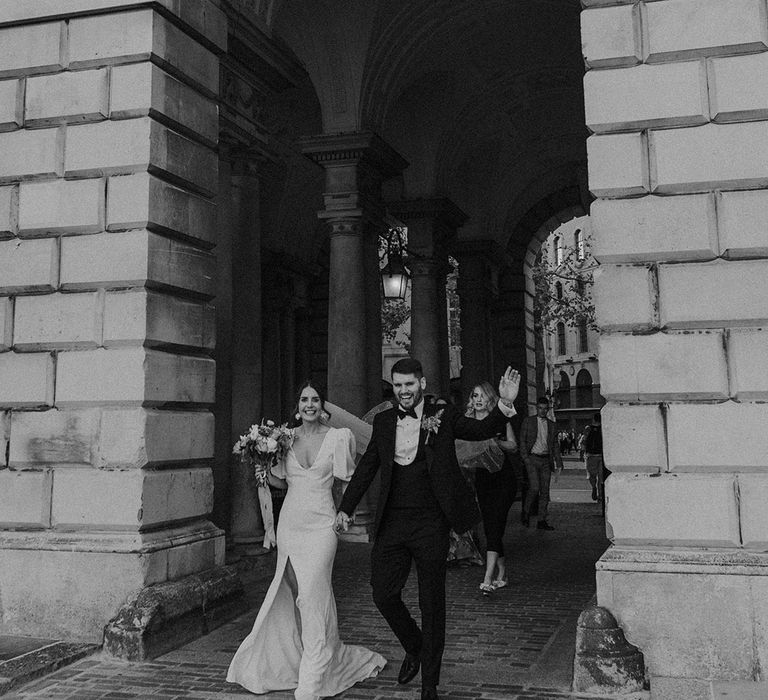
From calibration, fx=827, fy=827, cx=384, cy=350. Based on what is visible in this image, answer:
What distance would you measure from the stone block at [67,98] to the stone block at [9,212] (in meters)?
0.59

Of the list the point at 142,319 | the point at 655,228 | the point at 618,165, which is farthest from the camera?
the point at 142,319

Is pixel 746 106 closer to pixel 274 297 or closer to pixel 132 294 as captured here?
pixel 132 294

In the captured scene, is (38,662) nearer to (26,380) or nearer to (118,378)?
(118,378)

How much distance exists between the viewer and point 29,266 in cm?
674

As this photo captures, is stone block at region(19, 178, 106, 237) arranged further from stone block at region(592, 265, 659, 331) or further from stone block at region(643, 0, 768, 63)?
stone block at region(643, 0, 768, 63)

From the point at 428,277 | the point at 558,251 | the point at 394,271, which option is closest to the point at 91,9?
the point at 394,271

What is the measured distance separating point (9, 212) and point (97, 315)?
1.26 m

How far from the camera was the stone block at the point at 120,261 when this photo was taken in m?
6.46

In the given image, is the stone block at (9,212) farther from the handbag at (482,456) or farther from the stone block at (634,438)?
the stone block at (634,438)

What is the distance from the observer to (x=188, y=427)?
6.89 meters

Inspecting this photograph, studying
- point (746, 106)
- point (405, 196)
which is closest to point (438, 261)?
point (405, 196)

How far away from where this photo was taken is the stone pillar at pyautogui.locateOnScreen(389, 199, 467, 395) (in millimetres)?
15250

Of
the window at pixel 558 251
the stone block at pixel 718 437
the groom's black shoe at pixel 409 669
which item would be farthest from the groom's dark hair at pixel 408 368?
the window at pixel 558 251

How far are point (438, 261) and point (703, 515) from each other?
35.7ft
